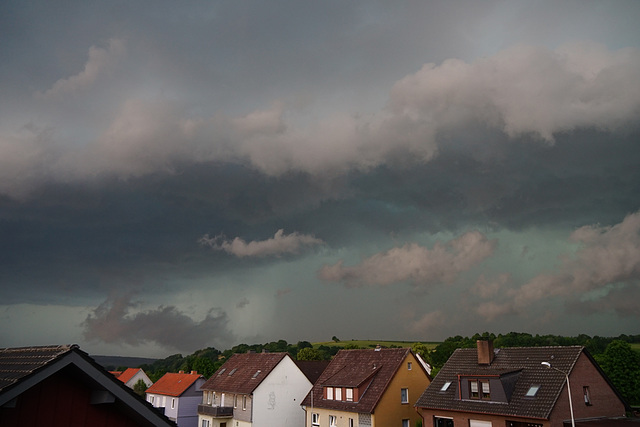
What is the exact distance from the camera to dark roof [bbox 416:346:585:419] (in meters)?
37.9

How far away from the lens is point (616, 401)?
41875 millimetres

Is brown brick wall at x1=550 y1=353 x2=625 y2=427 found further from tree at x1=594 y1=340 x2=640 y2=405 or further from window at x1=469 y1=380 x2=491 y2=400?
tree at x1=594 y1=340 x2=640 y2=405

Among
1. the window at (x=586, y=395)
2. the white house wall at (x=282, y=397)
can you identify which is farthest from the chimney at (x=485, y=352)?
the white house wall at (x=282, y=397)

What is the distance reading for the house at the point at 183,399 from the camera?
74125mm

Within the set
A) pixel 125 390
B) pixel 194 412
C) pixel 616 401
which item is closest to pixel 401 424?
pixel 616 401

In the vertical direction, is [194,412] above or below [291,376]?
below

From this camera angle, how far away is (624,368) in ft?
293

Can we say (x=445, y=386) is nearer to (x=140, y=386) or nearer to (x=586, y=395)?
(x=586, y=395)

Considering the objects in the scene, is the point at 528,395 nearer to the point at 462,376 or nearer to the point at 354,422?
Answer: the point at 462,376

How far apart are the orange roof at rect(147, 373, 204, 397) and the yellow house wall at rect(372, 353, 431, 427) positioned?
38006 mm

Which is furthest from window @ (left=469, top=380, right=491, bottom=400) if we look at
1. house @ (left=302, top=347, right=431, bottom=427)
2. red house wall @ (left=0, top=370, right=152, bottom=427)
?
red house wall @ (left=0, top=370, right=152, bottom=427)

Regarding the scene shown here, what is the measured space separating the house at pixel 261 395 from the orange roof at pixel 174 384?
9.55 meters

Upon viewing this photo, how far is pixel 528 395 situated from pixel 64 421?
3788 cm

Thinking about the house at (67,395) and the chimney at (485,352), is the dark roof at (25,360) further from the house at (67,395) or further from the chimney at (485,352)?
the chimney at (485,352)
